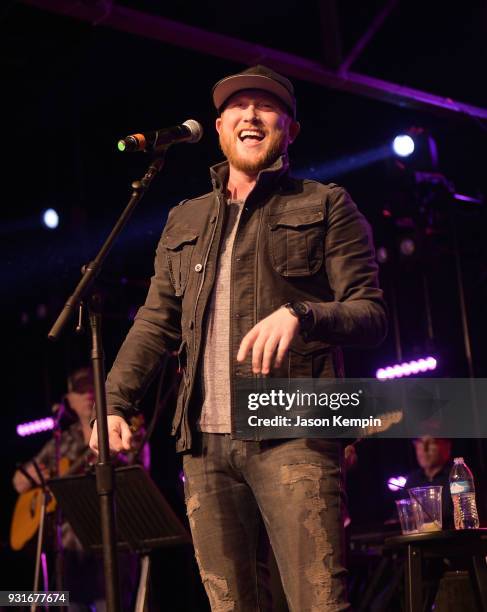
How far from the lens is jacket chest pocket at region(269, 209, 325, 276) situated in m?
2.46

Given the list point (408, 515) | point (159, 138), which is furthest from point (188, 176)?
point (159, 138)

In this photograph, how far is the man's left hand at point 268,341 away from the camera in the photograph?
208 cm

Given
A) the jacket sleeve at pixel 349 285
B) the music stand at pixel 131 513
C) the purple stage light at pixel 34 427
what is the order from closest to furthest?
the jacket sleeve at pixel 349 285, the music stand at pixel 131 513, the purple stage light at pixel 34 427

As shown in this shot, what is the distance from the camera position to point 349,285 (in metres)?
2.38

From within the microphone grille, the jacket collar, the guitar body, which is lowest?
the guitar body

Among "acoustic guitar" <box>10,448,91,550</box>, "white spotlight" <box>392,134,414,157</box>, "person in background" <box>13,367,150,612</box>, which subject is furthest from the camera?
"white spotlight" <box>392,134,414,157</box>

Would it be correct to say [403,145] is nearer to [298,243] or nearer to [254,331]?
[298,243]

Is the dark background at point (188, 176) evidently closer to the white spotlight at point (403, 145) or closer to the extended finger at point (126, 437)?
the white spotlight at point (403, 145)

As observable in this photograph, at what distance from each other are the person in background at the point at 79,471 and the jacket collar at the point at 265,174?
2.65 m

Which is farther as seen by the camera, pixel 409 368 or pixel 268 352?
pixel 409 368

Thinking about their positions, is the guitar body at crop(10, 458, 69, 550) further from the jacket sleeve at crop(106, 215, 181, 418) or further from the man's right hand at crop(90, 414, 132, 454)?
the man's right hand at crop(90, 414, 132, 454)

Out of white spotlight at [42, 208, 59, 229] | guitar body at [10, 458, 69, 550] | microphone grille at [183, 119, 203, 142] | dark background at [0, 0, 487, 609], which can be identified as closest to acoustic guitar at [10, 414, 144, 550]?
guitar body at [10, 458, 69, 550]

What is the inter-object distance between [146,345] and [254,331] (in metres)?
0.62

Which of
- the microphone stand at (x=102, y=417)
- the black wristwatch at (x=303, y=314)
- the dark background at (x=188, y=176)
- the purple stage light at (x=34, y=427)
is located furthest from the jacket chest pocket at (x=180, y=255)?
Result: the purple stage light at (x=34, y=427)
